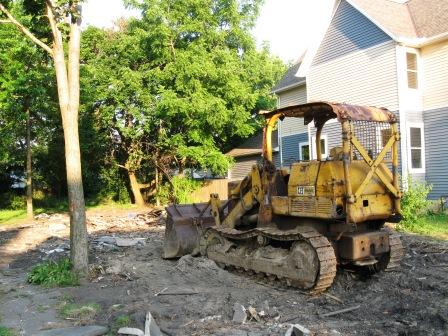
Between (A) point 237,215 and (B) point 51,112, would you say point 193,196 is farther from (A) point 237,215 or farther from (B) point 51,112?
(A) point 237,215

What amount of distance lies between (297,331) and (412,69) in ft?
52.3

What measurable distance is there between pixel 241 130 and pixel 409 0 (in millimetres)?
10506

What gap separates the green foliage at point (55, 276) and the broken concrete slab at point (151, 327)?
2934 mm

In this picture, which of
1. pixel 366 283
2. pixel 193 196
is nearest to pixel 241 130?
pixel 193 196

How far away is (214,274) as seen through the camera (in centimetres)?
897

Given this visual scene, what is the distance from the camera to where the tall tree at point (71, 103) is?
8984mm

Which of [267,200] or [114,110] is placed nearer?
[267,200]

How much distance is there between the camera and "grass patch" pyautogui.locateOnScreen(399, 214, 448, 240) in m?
13.1

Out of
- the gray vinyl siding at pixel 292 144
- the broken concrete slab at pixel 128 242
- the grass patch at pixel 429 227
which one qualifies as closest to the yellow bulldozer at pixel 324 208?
the broken concrete slab at pixel 128 242

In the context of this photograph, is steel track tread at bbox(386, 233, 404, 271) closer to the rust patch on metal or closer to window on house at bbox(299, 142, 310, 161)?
the rust patch on metal

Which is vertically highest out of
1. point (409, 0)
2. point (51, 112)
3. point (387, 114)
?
point (409, 0)

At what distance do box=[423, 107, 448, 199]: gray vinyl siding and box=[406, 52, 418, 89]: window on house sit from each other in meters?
1.24

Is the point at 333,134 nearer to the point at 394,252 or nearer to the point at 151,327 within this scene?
the point at 394,252

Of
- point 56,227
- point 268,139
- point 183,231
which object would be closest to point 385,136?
point 268,139
